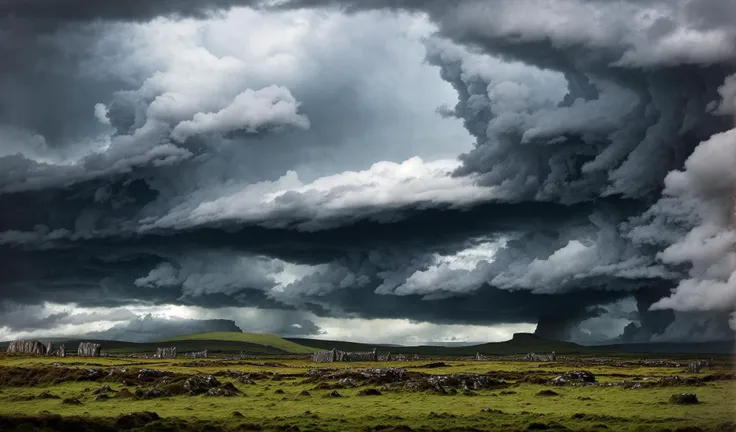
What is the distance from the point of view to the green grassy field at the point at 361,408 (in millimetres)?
55719

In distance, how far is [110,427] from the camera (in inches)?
2057

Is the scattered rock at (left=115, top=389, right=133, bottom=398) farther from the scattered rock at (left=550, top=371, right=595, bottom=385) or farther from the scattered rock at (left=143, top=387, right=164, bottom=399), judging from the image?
Answer: the scattered rock at (left=550, top=371, right=595, bottom=385)

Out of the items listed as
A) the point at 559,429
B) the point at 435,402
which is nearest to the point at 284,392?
the point at 435,402

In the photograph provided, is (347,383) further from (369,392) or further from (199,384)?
(199,384)

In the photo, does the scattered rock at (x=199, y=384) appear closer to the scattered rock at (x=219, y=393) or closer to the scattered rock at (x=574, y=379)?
the scattered rock at (x=219, y=393)

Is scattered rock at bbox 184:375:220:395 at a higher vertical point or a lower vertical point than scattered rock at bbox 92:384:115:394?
higher

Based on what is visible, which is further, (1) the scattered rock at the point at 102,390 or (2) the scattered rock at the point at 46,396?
(1) the scattered rock at the point at 102,390

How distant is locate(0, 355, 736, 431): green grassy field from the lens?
5572cm

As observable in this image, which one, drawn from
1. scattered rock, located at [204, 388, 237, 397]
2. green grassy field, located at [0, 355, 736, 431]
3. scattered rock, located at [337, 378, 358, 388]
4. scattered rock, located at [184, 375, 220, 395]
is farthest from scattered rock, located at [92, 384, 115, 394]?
scattered rock, located at [337, 378, 358, 388]

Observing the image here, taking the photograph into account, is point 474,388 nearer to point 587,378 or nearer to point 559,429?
point 587,378

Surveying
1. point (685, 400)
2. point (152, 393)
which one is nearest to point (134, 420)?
point (152, 393)

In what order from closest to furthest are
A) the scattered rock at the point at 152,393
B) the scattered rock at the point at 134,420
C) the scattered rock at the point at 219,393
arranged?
the scattered rock at the point at 134,420 → the scattered rock at the point at 152,393 → the scattered rock at the point at 219,393

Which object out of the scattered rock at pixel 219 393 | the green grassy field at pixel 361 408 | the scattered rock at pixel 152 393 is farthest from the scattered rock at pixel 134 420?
the scattered rock at pixel 219 393

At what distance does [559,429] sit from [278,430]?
19438 millimetres
